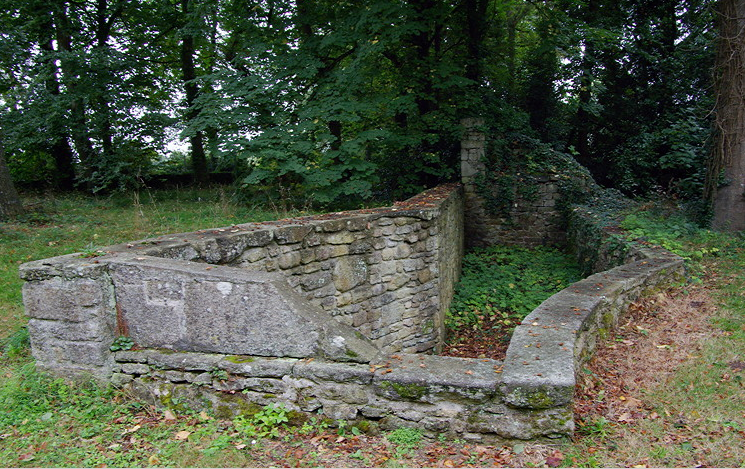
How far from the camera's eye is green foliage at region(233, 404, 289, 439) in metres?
2.96

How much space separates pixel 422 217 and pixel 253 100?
4.47 metres

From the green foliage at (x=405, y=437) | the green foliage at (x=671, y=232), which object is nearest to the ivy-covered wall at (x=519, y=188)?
the green foliage at (x=671, y=232)

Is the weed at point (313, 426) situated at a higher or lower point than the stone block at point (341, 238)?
lower

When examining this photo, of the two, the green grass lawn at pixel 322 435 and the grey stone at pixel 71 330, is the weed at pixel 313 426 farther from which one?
the grey stone at pixel 71 330

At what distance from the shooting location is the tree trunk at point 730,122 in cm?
782

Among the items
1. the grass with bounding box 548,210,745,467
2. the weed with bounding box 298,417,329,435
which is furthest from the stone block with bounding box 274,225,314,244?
the grass with bounding box 548,210,745,467

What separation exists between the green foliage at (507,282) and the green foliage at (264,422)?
529cm

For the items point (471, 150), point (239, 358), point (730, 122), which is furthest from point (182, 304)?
point (471, 150)

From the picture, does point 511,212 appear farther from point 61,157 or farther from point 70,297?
point 61,157

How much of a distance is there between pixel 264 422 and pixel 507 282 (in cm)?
734

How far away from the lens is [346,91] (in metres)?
8.96

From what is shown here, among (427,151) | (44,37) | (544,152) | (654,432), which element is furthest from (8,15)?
(654,432)

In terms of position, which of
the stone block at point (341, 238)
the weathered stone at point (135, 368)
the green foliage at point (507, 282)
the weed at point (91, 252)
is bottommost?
the green foliage at point (507, 282)

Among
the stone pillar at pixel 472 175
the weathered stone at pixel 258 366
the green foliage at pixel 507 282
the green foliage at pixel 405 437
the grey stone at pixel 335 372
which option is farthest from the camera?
the stone pillar at pixel 472 175
